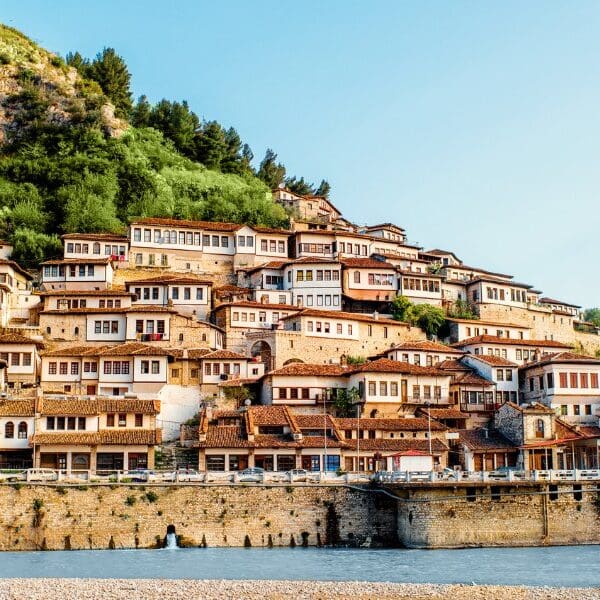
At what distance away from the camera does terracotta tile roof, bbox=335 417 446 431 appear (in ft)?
201

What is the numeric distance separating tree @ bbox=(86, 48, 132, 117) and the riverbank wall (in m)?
77.8

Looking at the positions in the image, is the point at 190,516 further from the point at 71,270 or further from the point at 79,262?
the point at 71,270

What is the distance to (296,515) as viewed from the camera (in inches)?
1956

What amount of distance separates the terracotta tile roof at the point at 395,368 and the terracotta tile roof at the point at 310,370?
1.29 metres

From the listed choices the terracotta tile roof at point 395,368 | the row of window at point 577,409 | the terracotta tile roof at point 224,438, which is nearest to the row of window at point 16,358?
the terracotta tile roof at point 224,438

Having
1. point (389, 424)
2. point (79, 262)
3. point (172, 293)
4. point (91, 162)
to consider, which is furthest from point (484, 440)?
point (91, 162)

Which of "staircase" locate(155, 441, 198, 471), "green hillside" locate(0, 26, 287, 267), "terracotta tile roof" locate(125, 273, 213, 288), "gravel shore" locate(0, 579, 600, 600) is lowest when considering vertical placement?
"gravel shore" locate(0, 579, 600, 600)

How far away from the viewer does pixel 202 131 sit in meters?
125

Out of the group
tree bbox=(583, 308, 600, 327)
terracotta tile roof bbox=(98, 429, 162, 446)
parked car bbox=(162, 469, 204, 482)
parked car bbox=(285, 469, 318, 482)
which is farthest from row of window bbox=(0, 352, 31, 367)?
tree bbox=(583, 308, 600, 327)

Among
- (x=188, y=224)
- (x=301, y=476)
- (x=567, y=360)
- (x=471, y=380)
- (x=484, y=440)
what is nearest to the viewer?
(x=301, y=476)

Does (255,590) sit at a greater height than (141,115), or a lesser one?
lesser

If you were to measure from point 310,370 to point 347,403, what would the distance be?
3.40 metres

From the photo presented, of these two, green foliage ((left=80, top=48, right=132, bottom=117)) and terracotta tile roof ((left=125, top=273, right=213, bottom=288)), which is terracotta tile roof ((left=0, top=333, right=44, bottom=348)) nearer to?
terracotta tile roof ((left=125, top=273, right=213, bottom=288))

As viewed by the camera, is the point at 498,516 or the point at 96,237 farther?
the point at 96,237
